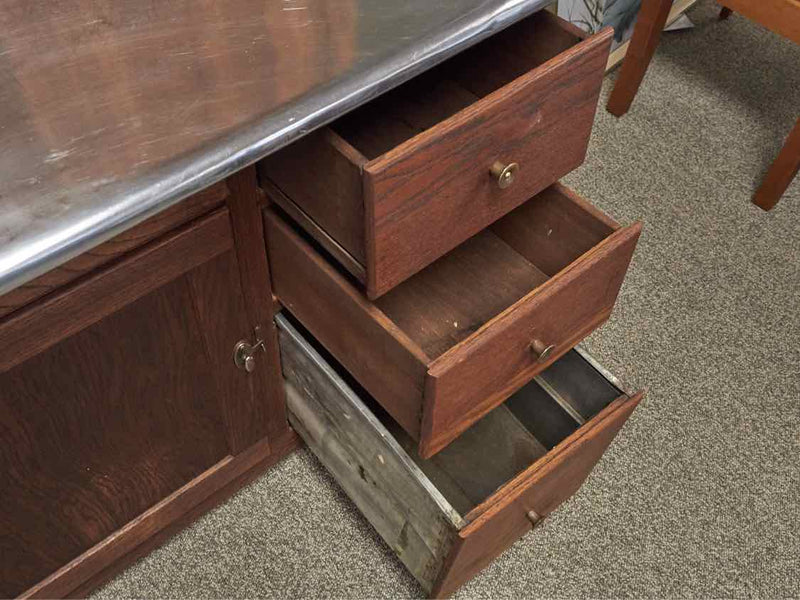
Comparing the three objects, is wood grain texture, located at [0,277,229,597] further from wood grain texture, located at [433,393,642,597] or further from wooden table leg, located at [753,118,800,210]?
wooden table leg, located at [753,118,800,210]

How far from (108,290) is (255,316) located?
0.21 metres

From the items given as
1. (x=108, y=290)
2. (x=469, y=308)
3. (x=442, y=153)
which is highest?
(x=442, y=153)

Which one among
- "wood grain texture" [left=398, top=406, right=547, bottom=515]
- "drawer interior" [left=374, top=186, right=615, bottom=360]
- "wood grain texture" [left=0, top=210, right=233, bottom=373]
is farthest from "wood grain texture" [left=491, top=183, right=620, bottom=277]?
"wood grain texture" [left=0, top=210, right=233, bottom=373]

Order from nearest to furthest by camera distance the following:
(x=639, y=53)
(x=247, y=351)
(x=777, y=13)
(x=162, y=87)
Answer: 1. (x=162, y=87)
2. (x=247, y=351)
3. (x=777, y=13)
4. (x=639, y=53)

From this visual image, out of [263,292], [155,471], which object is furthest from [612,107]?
[155,471]

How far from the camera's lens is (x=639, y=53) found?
1.50m

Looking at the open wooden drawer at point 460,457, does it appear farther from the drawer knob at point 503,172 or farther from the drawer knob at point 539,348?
the drawer knob at point 503,172

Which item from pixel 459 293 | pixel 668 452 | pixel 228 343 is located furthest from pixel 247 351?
pixel 668 452

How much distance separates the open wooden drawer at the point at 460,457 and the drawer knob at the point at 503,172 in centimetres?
29

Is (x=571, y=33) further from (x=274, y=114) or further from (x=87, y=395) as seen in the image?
(x=87, y=395)

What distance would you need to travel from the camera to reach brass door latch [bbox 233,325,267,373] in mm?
857

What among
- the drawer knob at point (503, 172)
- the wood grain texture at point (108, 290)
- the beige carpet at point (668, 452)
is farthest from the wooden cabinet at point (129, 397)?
the drawer knob at point (503, 172)

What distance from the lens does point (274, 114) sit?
1.97 ft

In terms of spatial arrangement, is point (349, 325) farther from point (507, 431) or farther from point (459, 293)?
point (507, 431)
